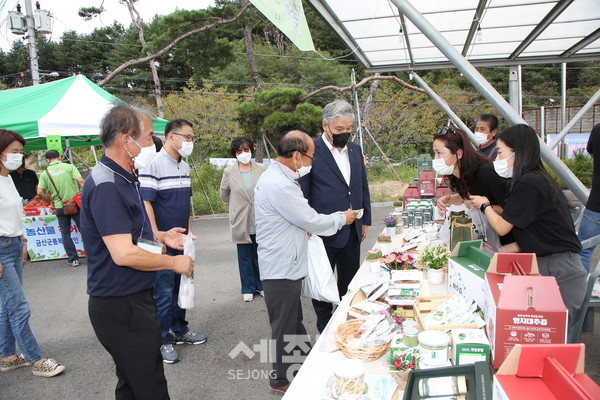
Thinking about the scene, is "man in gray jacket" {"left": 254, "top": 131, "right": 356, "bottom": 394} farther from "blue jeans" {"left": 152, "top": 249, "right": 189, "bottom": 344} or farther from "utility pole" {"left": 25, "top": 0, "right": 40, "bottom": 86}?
"utility pole" {"left": 25, "top": 0, "right": 40, "bottom": 86}

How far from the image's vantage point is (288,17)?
208cm

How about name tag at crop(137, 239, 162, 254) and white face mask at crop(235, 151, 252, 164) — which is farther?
white face mask at crop(235, 151, 252, 164)

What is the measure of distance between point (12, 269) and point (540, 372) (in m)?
3.36

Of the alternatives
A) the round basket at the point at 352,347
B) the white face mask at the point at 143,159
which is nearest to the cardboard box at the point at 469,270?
the round basket at the point at 352,347

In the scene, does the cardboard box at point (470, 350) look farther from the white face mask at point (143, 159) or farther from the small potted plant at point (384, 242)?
the white face mask at point (143, 159)

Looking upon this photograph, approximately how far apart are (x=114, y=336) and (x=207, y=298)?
2.92m

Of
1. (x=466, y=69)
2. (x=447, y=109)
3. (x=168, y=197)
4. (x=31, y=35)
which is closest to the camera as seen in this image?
(x=466, y=69)

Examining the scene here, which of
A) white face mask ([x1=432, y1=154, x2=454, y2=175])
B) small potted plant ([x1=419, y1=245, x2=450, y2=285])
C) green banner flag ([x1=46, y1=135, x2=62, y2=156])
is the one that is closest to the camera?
small potted plant ([x1=419, y1=245, x2=450, y2=285])

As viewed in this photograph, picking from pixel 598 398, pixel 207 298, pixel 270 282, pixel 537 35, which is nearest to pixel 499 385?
pixel 598 398

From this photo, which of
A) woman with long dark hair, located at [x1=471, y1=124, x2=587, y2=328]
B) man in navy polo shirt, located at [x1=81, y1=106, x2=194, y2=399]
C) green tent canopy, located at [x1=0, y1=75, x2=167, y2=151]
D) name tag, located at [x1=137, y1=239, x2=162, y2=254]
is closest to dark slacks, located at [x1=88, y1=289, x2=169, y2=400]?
man in navy polo shirt, located at [x1=81, y1=106, x2=194, y2=399]

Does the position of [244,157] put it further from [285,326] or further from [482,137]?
[482,137]

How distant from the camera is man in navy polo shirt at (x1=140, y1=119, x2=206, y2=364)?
302 cm

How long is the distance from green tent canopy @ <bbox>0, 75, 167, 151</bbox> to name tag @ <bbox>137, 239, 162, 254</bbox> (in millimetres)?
3357

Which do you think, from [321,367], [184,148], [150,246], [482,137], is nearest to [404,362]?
[321,367]
